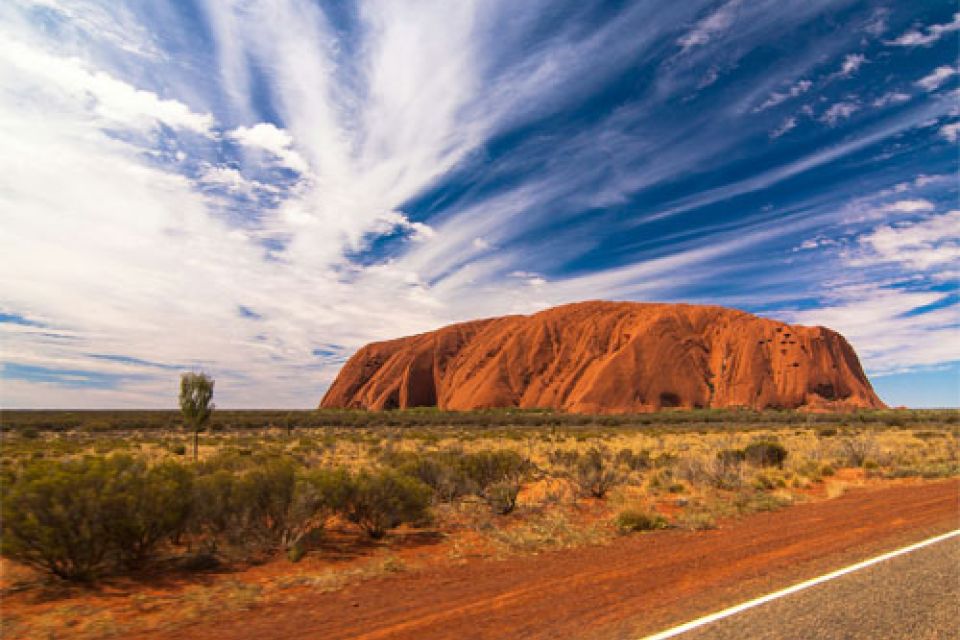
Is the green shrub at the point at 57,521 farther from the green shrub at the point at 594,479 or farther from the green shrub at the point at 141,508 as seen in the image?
the green shrub at the point at 594,479

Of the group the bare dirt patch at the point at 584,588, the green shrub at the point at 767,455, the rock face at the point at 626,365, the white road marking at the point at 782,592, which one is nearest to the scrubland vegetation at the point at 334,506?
the bare dirt patch at the point at 584,588

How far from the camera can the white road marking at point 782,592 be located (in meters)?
4.66

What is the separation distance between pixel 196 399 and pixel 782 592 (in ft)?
71.3

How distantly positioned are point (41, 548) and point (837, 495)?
1633 centimetres

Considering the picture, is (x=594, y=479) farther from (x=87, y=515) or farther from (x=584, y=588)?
(x=87, y=515)

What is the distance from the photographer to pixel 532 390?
8875 cm

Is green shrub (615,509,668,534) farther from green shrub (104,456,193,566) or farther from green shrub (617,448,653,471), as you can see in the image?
green shrub (104,456,193,566)

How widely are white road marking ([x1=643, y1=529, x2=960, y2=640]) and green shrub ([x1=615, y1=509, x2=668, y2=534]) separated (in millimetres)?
3449

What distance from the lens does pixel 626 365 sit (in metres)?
81.0

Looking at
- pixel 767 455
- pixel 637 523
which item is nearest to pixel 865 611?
pixel 637 523

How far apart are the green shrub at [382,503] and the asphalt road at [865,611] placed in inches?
226

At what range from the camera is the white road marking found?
466 cm

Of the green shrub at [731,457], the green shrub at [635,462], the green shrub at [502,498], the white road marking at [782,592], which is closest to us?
the white road marking at [782,592]

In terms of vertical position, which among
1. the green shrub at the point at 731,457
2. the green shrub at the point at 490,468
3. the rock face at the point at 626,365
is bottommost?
the green shrub at the point at 731,457
